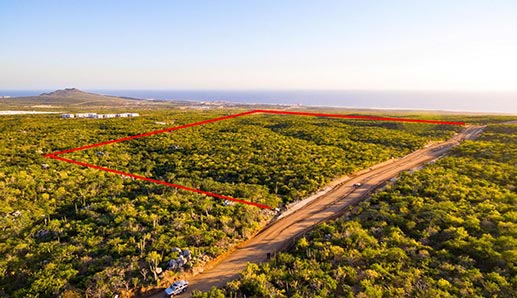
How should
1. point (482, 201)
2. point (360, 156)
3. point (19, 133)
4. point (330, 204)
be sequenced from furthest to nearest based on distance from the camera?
point (19, 133) → point (360, 156) → point (330, 204) → point (482, 201)

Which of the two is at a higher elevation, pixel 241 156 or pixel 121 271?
pixel 241 156

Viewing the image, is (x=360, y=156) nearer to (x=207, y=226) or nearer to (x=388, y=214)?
(x=388, y=214)

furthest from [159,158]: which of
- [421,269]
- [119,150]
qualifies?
[421,269]

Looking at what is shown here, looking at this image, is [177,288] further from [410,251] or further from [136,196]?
[410,251]

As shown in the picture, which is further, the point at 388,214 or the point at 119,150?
the point at 119,150

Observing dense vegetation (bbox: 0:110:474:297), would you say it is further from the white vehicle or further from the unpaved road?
the unpaved road

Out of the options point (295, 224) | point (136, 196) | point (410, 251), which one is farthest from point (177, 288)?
point (410, 251)

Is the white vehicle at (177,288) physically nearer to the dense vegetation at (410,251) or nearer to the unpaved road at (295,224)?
the unpaved road at (295,224)
